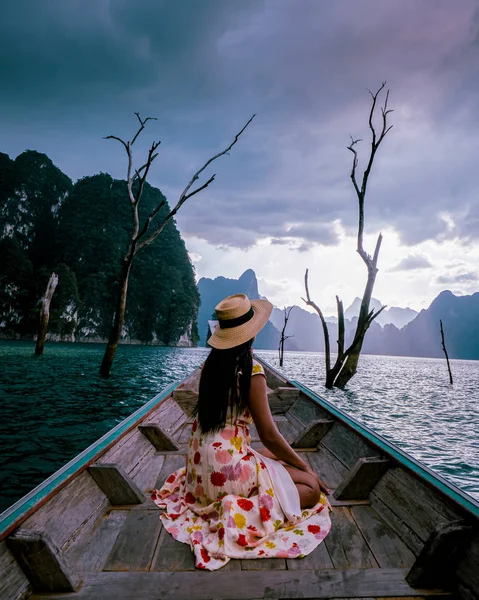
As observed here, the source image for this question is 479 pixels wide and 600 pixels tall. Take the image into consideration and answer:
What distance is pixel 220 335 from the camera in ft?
8.29

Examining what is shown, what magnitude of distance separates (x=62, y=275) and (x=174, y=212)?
158ft

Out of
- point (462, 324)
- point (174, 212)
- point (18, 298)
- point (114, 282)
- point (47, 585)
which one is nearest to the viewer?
point (47, 585)

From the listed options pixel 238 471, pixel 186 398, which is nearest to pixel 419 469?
pixel 238 471

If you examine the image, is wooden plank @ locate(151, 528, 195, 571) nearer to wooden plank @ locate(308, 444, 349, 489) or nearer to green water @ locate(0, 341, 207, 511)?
wooden plank @ locate(308, 444, 349, 489)

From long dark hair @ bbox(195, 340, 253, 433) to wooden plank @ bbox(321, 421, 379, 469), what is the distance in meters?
1.43

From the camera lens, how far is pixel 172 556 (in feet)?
6.79

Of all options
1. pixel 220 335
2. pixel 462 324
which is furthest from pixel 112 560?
pixel 462 324

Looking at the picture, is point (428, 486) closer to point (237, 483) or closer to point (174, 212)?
point (237, 483)

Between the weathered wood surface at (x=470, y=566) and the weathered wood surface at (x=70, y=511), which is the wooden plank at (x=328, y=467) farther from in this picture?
the weathered wood surface at (x=70, y=511)

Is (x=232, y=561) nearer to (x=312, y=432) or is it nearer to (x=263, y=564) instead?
(x=263, y=564)

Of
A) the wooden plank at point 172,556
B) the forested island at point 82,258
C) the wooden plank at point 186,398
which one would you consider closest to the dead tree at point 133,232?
the wooden plank at point 186,398

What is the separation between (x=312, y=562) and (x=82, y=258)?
7292cm

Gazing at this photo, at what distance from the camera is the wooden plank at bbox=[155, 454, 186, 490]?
3243 mm

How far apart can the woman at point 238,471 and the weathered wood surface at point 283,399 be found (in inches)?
131
